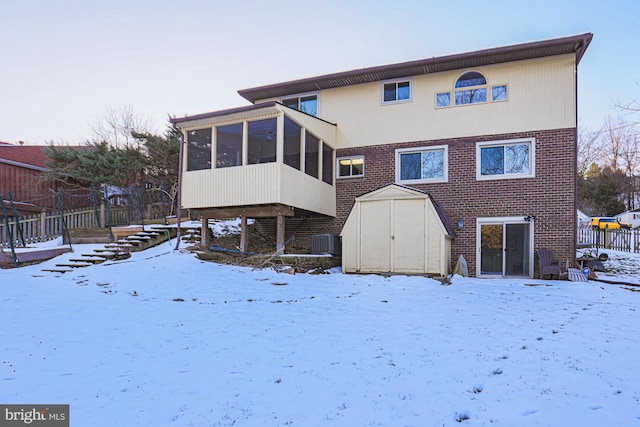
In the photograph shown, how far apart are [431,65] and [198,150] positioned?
8.15 meters

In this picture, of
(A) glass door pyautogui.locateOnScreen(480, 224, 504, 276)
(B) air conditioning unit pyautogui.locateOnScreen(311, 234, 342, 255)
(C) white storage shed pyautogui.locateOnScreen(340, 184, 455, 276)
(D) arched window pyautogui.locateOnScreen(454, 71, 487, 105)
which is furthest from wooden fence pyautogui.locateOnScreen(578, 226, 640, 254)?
(B) air conditioning unit pyautogui.locateOnScreen(311, 234, 342, 255)

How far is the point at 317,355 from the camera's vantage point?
170 inches

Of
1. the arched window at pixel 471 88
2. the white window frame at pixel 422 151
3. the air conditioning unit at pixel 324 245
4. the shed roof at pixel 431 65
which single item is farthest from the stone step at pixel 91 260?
the arched window at pixel 471 88

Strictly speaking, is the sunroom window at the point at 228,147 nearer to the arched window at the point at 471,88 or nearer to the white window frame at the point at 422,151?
the white window frame at the point at 422,151

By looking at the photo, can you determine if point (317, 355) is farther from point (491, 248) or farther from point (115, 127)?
point (115, 127)

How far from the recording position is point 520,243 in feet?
38.7

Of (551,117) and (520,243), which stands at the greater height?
(551,117)

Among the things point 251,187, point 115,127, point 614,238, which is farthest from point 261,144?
point 614,238

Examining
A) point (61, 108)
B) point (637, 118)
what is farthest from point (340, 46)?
point (61, 108)

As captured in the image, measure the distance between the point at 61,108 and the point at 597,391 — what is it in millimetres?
22956

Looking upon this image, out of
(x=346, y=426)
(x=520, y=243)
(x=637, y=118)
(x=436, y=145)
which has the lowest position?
(x=346, y=426)

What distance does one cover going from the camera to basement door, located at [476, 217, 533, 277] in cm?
1166

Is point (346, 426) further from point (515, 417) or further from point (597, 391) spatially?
point (597, 391)

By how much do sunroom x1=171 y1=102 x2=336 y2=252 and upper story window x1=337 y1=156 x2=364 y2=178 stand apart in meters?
1.05
